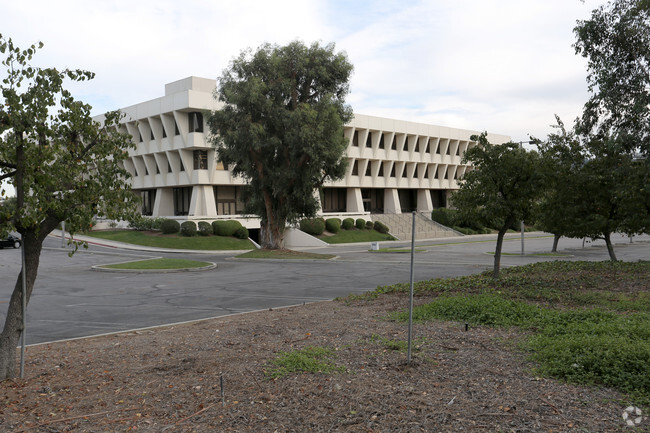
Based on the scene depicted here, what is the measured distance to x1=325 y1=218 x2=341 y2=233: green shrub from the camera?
5278cm

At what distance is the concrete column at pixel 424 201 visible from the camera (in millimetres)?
71562

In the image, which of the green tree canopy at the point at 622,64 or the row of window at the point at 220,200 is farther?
the row of window at the point at 220,200

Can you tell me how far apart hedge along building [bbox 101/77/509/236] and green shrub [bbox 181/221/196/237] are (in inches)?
86.8

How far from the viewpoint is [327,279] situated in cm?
1997

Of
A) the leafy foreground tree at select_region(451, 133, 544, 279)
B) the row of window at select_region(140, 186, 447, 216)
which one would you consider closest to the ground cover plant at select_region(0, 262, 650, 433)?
the leafy foreground tree at select_region(451, 133, 544, 279)

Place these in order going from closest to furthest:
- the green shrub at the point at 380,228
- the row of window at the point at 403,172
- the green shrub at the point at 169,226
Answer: the green shrub at the point at 169,226
the green shrub at the point at 380,228
the row of window at the point at 403,172

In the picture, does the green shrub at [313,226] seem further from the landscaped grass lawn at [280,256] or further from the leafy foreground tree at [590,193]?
the leafy foreground tree at [590,193]

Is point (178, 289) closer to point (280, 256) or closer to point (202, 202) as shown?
point (280, 256)

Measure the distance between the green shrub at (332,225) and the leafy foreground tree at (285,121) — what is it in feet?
62.8

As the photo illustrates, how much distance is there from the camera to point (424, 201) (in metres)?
71.9

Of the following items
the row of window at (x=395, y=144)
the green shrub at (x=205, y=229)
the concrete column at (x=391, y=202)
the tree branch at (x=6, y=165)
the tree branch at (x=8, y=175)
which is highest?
the row of window at (x=395, y=144)

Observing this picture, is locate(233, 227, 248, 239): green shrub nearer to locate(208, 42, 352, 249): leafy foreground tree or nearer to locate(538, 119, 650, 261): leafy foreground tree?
locate(208, 42, 352, 249): leafy foreground tree

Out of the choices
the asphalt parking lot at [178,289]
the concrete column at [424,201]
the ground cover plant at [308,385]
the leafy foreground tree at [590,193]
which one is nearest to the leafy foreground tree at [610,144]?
the leafy foreground tree at [590,193]

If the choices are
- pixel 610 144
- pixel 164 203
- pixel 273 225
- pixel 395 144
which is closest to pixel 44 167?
pixel 610 144
